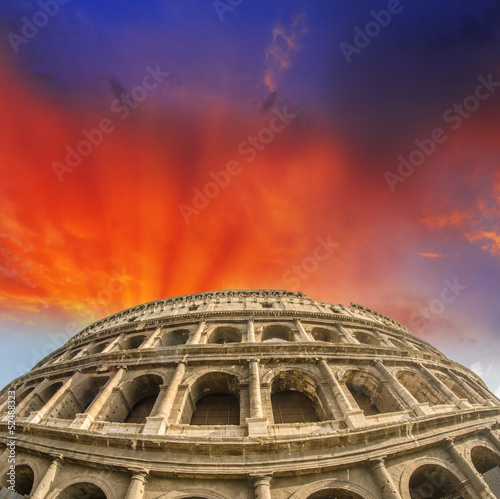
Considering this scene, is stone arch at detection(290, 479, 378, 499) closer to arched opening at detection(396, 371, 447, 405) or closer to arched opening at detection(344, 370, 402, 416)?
arched opening at detection(344, 370, 402, 416)

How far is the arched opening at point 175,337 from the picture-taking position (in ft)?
60.2

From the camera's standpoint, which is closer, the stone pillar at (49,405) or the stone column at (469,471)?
the stone column at (469,471)

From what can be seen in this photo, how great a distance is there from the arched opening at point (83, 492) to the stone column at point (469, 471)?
12.4 m

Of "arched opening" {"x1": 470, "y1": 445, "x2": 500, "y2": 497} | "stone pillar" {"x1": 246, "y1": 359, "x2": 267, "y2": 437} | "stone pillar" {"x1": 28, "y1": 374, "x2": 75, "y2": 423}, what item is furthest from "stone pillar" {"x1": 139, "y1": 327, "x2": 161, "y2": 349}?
"arched opening" {"x1": 470, "y1": 445, "x2": 500, "y2": 497}

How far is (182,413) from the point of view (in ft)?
37.5

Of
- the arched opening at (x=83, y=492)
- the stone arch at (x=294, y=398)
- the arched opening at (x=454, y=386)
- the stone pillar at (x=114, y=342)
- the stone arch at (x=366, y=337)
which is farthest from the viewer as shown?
the stone arch at (x=366, y=337)

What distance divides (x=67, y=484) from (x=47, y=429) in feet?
7.83

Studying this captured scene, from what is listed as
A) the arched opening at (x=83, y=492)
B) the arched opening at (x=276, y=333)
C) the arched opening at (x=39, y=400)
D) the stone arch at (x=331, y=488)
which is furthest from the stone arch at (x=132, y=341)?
the stone arch at (x=331, y=488)

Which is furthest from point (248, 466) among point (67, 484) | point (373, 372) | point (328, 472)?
point (373, 372)

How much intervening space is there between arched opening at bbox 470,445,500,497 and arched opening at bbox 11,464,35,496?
17.4 meters

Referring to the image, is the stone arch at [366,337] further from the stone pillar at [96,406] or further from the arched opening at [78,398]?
the arched opening at [78,398]

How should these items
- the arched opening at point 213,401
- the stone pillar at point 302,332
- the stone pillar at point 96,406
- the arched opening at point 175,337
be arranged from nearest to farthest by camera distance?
the stone pillar at point 96,406
the arched opening at point 213,401
the stone pillar at point 302,332
the arched opening at point 175,337

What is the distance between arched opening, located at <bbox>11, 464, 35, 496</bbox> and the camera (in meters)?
10.2

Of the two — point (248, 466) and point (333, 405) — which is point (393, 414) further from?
point (248, 466)
